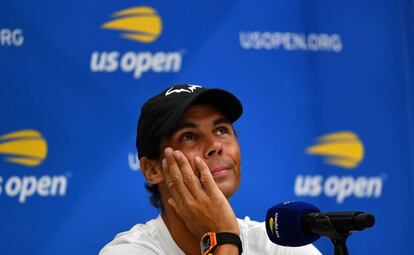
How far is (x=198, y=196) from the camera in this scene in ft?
→ 5.43

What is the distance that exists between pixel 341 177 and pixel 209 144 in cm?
156

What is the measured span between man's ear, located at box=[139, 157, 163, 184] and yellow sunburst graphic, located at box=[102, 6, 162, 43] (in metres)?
1.17

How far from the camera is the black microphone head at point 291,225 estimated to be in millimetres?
1292

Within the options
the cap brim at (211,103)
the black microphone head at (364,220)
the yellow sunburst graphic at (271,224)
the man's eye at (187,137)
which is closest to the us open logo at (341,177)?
the cap brim at (211,103)

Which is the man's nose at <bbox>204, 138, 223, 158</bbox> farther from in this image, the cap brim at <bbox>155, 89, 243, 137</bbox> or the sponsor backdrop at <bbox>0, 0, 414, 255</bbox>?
the sponsor backdrop at <bbox>0, 0, 414, 255</bbox>

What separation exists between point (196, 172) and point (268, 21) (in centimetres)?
169

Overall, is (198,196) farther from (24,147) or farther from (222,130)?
(24,147)

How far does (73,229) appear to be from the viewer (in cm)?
283

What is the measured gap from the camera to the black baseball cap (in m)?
1.83

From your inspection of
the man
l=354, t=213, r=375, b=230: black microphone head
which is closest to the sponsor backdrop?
the man

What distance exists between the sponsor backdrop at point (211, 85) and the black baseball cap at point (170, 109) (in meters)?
0.99

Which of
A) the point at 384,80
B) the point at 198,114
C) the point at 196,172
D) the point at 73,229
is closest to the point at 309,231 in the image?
the point at 196,172

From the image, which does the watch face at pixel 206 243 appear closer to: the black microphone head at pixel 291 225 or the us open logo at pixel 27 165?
the black microphone head at pixel 291 225

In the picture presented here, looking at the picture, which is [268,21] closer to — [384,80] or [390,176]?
[384,80]
